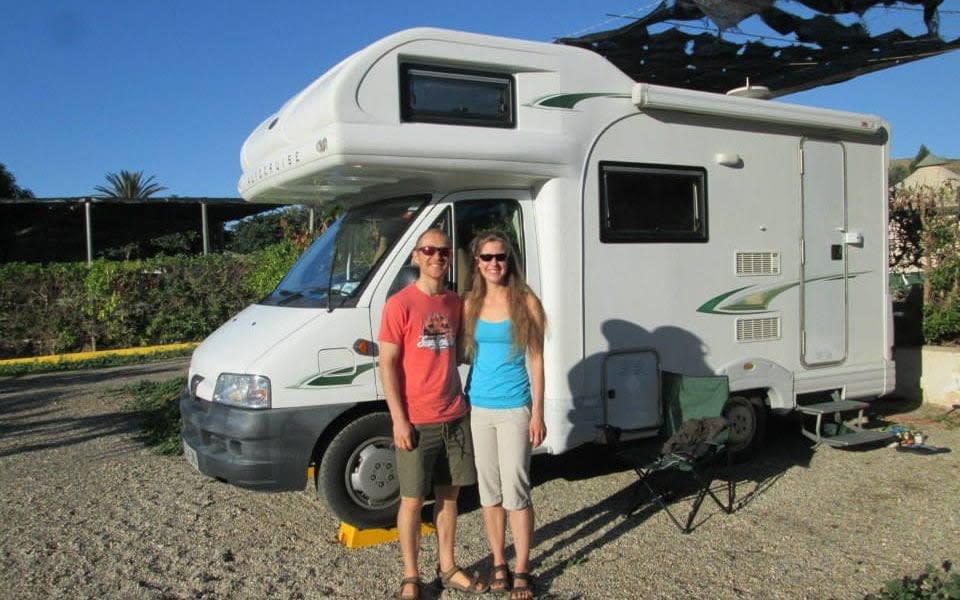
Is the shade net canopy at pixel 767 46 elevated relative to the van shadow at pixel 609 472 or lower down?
elevated

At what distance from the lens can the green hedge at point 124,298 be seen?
1376 cm

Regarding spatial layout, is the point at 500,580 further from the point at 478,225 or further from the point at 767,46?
the point at 767,46

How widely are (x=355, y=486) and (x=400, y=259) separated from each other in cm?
135

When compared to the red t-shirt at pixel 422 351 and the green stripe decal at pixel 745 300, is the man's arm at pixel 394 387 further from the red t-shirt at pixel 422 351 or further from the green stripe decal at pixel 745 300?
the green stripe decal at pixel 745 300

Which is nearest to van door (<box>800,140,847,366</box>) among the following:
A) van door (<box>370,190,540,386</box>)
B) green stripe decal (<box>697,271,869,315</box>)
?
green stripe decal (<box>697,271,869,315</box>)

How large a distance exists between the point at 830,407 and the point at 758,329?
0.92m

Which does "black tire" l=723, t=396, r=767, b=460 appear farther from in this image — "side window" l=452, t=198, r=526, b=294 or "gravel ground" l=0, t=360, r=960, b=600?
"side window" l=452, t=198, r=526, b=294

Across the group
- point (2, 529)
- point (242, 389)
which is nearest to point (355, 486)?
point (242, 389)

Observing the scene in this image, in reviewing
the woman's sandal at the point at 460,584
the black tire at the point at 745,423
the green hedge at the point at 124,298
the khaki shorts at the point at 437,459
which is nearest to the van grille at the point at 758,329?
the black tire at the point at 745,423

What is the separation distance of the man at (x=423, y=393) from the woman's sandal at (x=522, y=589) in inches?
7.6

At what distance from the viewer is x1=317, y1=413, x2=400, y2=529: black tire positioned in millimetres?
4574

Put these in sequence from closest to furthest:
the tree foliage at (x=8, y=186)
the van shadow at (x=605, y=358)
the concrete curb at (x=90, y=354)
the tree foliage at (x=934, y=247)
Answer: the van shadow at (x=605, y=358)
the tree foliage at (x=934, y=247)
the concrete curb at (x=90, y=354)
the tree foliage at (x=8, y=186)

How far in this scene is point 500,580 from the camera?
382cm

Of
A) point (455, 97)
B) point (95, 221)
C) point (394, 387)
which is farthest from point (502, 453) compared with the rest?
point (95, 221)
